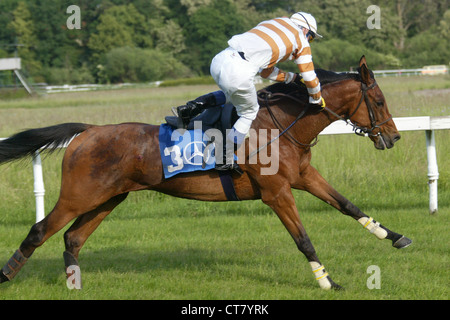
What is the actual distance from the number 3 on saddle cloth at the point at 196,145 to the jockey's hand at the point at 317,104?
2.09ft

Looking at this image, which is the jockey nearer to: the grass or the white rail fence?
the grass

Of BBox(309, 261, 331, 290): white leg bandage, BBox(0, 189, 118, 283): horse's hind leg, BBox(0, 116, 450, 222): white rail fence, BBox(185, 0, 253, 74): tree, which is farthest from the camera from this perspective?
BBox(185, 0, 253, 74): tree

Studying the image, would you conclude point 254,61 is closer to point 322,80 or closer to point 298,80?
point 298,80

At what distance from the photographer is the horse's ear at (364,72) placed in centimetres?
499

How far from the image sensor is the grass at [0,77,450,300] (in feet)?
16.4

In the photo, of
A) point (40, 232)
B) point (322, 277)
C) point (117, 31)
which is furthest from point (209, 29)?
point (322, 277)

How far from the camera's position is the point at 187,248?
6.52 metres

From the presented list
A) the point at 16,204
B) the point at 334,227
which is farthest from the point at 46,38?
the point at 334,227

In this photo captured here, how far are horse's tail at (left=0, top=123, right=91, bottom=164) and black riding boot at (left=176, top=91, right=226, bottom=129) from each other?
936 mm

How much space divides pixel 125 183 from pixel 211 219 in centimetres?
290

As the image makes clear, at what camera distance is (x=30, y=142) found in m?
5.28

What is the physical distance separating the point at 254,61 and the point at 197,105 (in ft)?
2.00

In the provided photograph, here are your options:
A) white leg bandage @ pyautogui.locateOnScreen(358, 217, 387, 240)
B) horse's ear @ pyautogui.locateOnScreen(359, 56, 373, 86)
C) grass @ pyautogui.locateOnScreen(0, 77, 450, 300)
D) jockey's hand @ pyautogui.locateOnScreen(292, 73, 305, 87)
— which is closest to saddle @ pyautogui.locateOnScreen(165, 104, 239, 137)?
jockey's hand @ pyautogui.locateOnScreen(292, 73, 305, 87)

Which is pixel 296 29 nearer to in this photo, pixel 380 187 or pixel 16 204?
pixel 380 187
